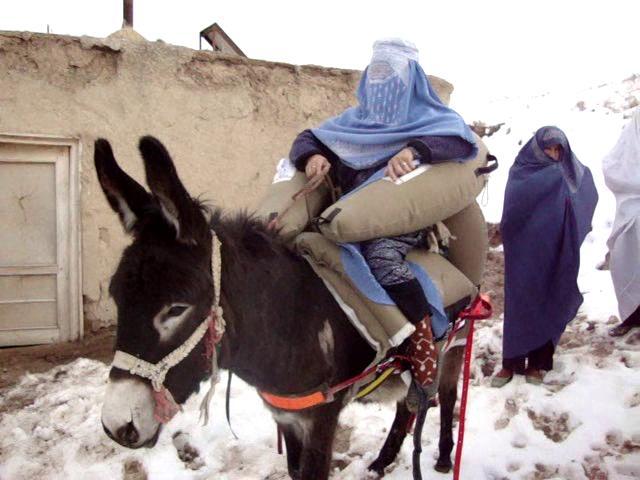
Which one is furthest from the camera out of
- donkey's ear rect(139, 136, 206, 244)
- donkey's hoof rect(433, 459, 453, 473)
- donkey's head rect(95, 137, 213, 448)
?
donkey's hoof rect(433, 459, 453, 473)

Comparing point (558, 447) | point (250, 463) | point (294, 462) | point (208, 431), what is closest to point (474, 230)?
point (294, 462)

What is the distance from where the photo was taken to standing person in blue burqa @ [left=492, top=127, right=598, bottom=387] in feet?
12.7

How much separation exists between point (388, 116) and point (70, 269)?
3.83 m

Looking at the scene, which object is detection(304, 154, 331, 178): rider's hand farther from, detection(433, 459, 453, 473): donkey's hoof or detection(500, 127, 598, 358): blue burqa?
detection(500, 127, 598, 358): blue burqa

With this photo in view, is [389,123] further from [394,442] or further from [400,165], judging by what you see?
[394,442]

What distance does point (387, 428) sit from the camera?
141 inches

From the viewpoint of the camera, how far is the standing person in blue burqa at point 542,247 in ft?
12.7

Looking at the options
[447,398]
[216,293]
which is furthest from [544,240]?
[216,293]

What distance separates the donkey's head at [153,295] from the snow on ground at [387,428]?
1.76 m

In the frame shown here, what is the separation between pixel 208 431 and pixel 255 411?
0.39 metres

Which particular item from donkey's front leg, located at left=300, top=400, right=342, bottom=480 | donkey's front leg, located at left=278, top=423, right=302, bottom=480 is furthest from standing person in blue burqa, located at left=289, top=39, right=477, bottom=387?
donkey's front leg, located at left=278, top=423, right=302, bottom=480

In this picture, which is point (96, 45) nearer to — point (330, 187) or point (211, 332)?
point (330, 187)

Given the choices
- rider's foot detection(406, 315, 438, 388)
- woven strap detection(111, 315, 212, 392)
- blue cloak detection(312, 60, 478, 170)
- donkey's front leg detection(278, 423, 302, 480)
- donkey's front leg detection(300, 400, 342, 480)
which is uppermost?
blue cloak detection(312, 60, 478, 170)

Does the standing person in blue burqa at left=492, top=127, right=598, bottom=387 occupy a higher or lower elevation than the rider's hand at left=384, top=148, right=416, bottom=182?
lower
